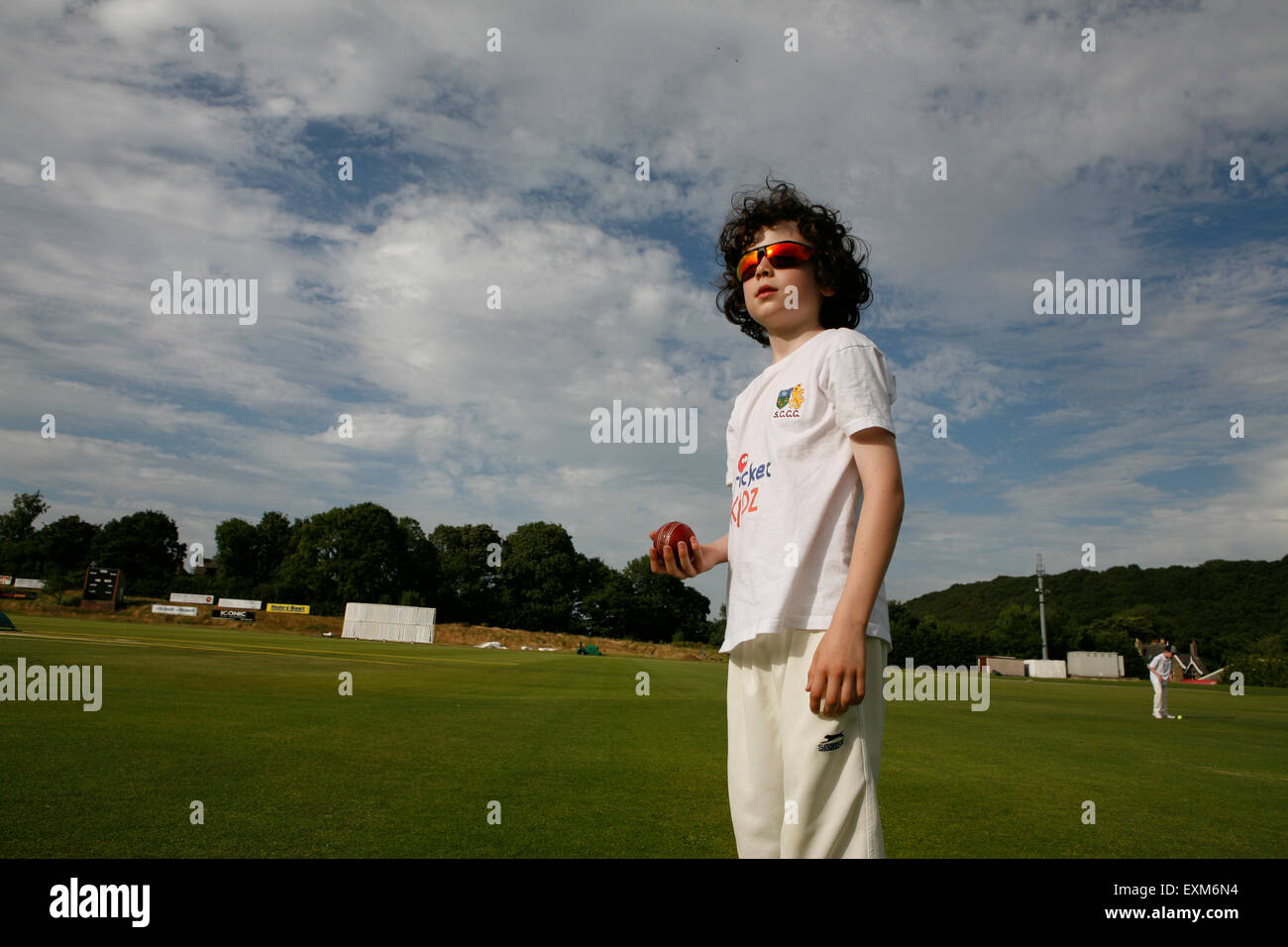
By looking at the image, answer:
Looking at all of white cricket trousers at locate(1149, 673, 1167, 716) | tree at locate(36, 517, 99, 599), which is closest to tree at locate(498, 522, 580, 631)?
tree at locate(36, 517, 99, 599)

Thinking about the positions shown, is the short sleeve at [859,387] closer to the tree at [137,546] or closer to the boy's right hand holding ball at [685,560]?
the boy's right hand holding ball at [685,560]

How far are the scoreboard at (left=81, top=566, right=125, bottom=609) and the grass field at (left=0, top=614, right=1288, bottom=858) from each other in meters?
59.5

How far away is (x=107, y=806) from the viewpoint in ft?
14.3

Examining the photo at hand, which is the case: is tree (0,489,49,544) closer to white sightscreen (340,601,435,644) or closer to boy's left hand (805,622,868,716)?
white sightscreen (340,601,435,644)

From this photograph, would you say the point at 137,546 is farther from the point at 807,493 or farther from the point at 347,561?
the point at 807,493

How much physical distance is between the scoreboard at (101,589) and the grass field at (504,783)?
59.5 metres

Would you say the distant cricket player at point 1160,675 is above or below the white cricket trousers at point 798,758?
below

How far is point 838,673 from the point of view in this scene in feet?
5.83

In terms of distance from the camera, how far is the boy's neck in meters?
2.42

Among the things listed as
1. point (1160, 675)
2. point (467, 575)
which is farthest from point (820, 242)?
point (467, 575)

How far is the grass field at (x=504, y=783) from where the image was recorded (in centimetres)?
413

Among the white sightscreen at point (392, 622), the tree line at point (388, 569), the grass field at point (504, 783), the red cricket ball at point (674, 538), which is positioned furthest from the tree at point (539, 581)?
the red cricket ball at point (674, 538)
